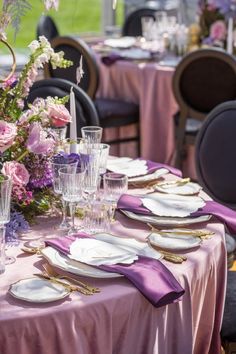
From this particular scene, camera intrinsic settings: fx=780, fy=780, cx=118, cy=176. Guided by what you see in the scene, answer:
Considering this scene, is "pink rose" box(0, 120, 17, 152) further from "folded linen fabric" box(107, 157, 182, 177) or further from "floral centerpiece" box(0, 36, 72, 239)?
"folded linen fabric" box(107, 157, 182, 177)

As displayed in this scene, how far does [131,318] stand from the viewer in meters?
1.80

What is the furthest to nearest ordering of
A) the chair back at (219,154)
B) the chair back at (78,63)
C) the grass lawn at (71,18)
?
the grass lawn at (71,18)
the chair back at (78,63)
the chair back at (219,154)

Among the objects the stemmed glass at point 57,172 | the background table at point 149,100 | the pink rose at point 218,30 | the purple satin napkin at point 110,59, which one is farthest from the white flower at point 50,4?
the pink rose at point 218,30

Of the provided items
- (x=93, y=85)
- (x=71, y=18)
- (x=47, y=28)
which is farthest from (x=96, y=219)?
(x=71, y=18)

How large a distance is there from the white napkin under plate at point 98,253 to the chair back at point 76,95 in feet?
4.40

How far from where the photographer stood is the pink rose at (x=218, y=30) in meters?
5.11

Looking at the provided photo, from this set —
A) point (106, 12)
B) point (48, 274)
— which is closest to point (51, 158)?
point (48, 274)

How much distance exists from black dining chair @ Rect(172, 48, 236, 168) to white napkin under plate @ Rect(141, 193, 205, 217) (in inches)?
83.7

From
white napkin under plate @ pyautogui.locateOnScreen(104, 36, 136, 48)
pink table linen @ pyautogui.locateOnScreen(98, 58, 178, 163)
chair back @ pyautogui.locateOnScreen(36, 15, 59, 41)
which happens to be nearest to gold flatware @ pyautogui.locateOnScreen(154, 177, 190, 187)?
pink table linen @ pyautogui.locateOnScreen(98, 58, 178, 163)

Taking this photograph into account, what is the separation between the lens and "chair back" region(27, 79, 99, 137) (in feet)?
10.8

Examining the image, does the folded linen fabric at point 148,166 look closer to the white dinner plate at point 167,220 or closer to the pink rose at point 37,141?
the white dinner plate at point 167,220

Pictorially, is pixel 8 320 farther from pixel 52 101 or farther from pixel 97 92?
pixel 97 92

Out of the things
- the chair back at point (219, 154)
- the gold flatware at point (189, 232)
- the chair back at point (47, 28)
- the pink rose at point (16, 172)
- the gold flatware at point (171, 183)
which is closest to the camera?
the pink rose at point (16, 172)

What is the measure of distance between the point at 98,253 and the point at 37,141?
1.11 feet
